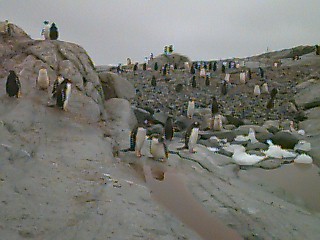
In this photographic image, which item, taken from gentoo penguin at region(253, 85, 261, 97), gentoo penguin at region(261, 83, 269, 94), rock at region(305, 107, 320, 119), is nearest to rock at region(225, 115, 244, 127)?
rock at region(305, 107, 320, 119)

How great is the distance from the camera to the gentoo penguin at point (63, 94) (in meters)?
11.4

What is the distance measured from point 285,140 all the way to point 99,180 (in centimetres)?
861

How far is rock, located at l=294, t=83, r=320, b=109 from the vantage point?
66.0 feet

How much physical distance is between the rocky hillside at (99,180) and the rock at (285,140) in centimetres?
60

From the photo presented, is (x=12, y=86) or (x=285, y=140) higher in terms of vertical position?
(x=12, y=86)

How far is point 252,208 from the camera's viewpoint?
7.16 m

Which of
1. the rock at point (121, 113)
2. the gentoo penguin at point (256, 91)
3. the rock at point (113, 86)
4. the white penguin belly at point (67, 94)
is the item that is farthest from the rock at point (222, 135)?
the gentoo penguin at point (256, 91)

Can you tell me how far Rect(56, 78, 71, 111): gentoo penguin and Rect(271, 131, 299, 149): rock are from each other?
25.0ft

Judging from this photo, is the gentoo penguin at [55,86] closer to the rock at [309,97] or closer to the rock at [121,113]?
the rock at [121,113]

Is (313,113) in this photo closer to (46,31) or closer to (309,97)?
(309,97)

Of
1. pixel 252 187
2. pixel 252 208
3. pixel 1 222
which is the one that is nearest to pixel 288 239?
pixel 252 208

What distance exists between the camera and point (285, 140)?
528 inches

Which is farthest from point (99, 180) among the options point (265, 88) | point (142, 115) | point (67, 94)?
point (265, 88)

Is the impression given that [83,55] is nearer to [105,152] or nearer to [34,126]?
[34,126]
